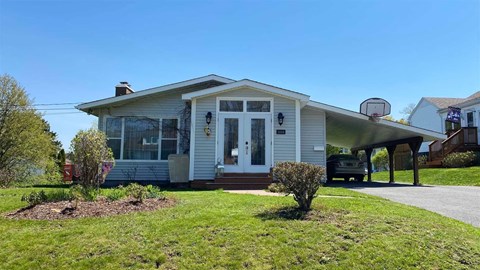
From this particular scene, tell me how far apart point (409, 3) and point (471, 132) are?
52.9 feet

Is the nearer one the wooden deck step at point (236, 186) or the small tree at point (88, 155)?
the small tree at point (88, 155)

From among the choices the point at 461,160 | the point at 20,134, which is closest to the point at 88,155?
the point at 20,134

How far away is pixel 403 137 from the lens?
53.5ft

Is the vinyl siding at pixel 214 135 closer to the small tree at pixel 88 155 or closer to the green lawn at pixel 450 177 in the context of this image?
the small tree at pixel 88 155

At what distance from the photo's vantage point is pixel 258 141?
12.9m

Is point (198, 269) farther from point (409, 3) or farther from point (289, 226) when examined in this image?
point (409, 3)

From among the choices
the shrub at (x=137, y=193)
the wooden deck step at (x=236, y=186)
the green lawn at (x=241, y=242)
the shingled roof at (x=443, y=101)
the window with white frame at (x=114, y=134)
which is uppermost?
the shingled roof at (x=443, y=101)

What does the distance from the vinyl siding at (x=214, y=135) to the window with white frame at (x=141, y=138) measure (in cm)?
224

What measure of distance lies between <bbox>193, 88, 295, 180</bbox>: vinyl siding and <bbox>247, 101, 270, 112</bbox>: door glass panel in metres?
0.23

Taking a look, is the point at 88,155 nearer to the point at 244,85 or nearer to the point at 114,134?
the point at 244,85

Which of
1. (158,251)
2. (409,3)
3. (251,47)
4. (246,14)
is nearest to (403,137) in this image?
(409,3)

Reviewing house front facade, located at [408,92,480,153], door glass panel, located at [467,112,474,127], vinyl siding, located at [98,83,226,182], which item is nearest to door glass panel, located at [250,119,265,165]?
vinyl siding, located at [98,83,226,182]

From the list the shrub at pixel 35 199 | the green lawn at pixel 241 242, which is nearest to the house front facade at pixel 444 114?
the green lawn at pixel 241 242

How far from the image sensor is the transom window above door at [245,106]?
13.0m
